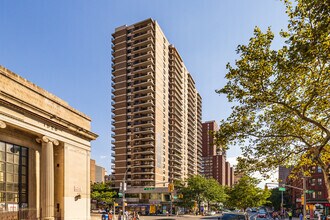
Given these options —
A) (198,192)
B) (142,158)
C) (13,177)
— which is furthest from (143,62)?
(13,177)

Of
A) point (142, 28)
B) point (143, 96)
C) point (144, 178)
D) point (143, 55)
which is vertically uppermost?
point (142, 28)

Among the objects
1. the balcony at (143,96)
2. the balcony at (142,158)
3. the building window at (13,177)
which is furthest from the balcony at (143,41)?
the building window at (13,177)

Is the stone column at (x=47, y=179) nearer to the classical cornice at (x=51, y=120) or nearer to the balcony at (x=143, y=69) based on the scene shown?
the classical cornice at (x=51, y=120)

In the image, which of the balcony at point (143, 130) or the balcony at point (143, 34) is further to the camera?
the balcony at point (143, 34)

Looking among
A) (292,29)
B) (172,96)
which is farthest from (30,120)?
(172,96)

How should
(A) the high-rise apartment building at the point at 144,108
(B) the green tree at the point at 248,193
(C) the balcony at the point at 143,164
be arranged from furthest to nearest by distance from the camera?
(A) the high-rise apartment building at the point at 144,108
(C) the balcony at the point at 143,164
(B) the green tree at the point at 248,193

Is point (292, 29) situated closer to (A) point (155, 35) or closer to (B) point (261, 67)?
(B) point (261, 67)

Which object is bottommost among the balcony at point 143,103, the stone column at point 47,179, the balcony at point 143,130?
the stone column at point 47,179

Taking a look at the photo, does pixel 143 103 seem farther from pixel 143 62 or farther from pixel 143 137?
pixel 143 62

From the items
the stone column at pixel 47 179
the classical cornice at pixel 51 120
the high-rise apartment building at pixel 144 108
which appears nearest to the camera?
the classical cornice at pixel 51 120

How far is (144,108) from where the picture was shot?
99688mm

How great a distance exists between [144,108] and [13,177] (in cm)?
7334

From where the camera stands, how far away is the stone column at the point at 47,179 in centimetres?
2826

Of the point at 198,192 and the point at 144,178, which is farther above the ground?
the point at 144,178
